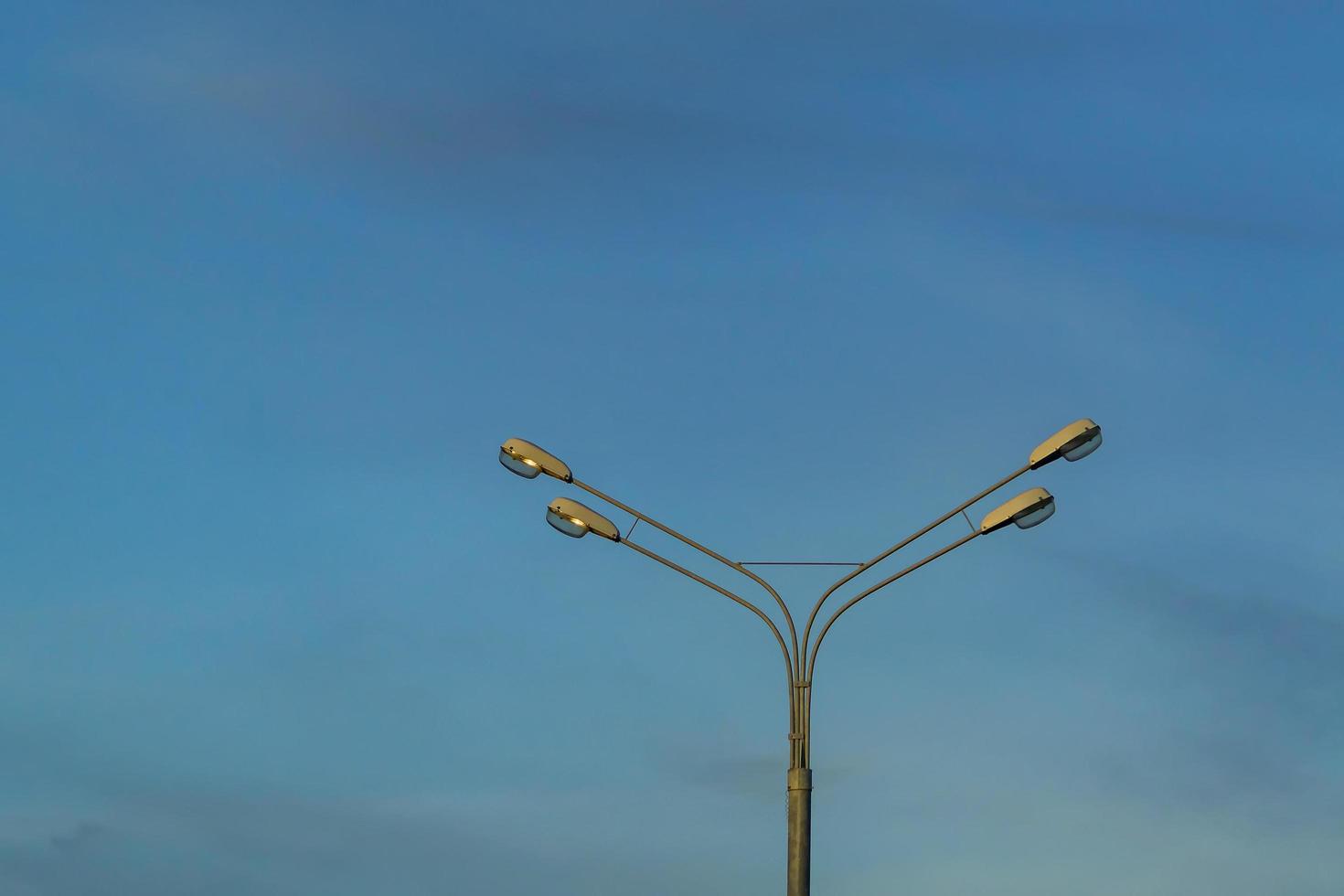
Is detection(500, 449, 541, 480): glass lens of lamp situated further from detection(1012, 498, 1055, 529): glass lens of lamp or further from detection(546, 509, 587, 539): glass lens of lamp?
detection(1012, 498, 1055, 529): glass lens of lamp

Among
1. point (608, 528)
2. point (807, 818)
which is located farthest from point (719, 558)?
point (807, 818)

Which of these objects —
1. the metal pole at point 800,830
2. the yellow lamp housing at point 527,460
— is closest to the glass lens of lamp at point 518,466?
the yellow lamp housing at point 527,460

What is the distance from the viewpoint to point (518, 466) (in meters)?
22.6

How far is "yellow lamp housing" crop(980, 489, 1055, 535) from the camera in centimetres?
2138

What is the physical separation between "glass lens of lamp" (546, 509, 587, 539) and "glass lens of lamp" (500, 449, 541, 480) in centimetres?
47

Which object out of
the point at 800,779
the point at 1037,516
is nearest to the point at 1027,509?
the point at 1037,516

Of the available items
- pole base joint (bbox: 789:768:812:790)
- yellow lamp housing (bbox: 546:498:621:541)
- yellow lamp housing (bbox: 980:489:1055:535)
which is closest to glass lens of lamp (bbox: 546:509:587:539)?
yellow lamp housing (bbox: 546:498:621:541)

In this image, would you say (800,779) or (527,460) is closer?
(800,779)

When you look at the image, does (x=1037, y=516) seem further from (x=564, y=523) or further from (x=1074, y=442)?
(x=564, y=523)

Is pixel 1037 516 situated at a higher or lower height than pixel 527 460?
lower

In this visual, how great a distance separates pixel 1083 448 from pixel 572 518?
18.4ft

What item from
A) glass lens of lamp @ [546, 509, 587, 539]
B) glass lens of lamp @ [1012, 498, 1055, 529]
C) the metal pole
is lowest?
the metal pole

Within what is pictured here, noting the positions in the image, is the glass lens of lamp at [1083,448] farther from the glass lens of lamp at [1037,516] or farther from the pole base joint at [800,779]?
the pole base joint at [800,779]

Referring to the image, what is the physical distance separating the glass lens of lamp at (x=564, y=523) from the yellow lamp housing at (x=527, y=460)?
19.0 inches
